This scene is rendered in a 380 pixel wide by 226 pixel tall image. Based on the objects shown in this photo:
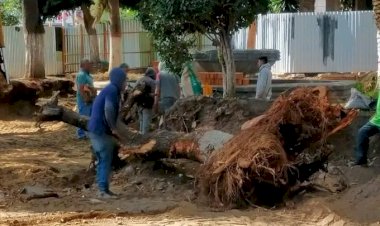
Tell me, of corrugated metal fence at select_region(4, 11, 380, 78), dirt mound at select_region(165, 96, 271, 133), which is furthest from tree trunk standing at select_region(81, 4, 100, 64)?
dirt mound at select_region(165, 96, 271, 133)

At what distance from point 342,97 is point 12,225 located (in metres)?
10.3

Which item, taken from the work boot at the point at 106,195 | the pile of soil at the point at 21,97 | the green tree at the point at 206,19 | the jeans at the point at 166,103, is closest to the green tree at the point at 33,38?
the pile of soil at the point at 21,97

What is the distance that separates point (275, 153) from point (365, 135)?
2.38m

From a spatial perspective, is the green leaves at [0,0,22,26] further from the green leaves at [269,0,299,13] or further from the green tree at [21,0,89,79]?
the green tree at [21,0,89,79]

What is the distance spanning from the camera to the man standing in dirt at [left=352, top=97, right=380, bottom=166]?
10.9m

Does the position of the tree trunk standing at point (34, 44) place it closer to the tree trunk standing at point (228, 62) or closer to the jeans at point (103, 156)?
the tree trunk standing at point (228, 62)

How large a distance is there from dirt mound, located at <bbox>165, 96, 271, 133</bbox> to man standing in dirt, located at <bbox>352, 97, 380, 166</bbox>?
255cm

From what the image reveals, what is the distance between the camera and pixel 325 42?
28.1m

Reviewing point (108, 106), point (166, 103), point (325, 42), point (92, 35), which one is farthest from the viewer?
point (92, 35)

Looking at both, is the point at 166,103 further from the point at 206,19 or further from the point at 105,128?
the point at 105,128

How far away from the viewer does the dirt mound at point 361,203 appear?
8.61 m

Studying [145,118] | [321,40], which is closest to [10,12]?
[321,40]

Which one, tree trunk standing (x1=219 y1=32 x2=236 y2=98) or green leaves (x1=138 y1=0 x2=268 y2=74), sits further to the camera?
tree trunk standing (x1=219 y1=32 x2=236 y2=98)

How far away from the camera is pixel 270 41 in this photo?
29.0 meters
